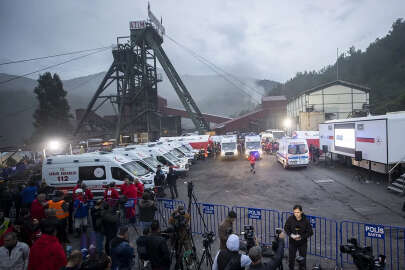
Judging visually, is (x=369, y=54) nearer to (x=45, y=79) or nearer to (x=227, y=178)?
(x=227, y=178)

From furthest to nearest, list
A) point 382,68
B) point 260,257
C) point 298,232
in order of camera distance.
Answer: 1. point 382,68
2. point 298,232
3. point 260,257

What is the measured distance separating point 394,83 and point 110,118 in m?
77.5

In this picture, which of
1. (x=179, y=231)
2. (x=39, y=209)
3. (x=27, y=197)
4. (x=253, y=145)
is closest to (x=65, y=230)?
(x=39, y=209)

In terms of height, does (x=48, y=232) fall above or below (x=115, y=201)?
above

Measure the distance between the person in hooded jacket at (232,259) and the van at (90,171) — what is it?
8.50 metres

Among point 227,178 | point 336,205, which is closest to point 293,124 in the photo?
point 227,178

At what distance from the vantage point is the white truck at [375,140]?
41.5ft

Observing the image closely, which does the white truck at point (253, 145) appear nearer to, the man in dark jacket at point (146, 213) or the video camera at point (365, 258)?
the man in dark jacket at point (146, 213)

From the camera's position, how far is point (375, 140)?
44.7 ft

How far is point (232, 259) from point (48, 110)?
4878 centimetres

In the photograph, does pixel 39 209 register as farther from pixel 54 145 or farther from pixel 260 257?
pixel 54 145

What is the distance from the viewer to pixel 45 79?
4288 cm

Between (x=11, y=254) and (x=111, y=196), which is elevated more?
(x=11, y=254)

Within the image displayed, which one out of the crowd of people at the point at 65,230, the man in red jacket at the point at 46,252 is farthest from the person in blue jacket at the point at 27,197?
the man in red jacket at the point at 46,252
